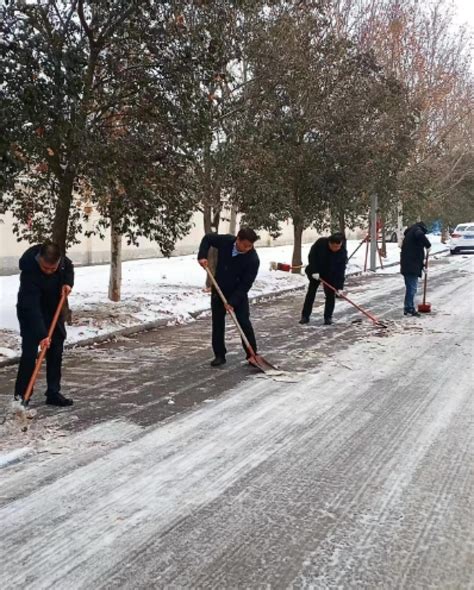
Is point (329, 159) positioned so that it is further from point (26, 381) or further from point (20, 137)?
point (26, 381)

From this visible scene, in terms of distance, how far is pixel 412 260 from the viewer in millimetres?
11852

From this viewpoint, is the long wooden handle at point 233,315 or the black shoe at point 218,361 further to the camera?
the black shoe at point 218,361

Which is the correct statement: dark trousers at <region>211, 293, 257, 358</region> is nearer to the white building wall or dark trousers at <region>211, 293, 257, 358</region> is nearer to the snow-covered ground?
the snow-covered ground

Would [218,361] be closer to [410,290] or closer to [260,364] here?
[260,364]

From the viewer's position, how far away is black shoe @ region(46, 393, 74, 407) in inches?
243

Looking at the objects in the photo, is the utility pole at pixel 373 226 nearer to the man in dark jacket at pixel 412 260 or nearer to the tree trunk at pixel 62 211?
the man in dark jacket at pixel 412 260

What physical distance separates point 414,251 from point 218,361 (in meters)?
5.28

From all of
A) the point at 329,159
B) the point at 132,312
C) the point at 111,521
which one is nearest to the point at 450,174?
the point at 329,159

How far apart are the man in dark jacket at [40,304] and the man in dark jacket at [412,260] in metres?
7.05

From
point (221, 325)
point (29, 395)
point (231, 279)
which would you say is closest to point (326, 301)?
point (231, 279)

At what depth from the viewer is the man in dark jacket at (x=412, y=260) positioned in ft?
38.6

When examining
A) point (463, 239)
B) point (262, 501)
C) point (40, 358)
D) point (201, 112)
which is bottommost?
point (262, 501)

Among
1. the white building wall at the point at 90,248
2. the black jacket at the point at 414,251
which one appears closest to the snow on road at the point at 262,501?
the black jacket at the point at 414,251

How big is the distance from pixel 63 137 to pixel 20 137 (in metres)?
0.45
